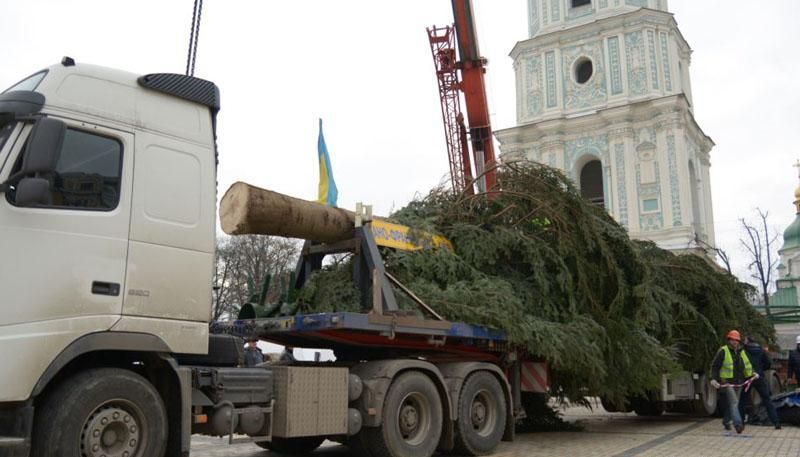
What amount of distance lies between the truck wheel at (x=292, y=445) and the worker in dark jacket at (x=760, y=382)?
7497 millimetres

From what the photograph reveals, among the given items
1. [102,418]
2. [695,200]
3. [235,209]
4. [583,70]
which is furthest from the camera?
[583,70]

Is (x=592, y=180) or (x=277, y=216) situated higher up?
(x=592, y=180)

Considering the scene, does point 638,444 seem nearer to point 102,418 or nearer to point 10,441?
point 102,418

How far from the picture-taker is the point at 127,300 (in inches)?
219

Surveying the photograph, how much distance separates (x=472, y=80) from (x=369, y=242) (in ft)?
45.2

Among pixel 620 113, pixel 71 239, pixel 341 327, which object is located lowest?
pixel 341 327

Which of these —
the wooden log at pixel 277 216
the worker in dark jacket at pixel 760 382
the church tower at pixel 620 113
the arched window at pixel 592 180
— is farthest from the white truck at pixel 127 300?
the arched window at pixel 592 180

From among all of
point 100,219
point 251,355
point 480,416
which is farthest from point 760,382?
point 100,219

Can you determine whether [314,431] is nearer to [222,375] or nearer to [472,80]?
[222,375]

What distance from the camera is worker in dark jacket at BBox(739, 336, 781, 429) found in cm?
1253

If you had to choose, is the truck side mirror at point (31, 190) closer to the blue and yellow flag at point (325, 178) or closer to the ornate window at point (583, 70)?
the blue and yellow flag at point (325, 178)

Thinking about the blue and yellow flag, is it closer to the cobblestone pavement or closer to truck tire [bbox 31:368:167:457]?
the cobblestone pavement

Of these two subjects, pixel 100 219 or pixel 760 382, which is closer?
pixel 100 219

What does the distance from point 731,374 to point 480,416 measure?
17.6 ft
